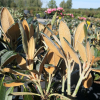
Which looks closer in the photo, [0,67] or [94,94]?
[0,67]

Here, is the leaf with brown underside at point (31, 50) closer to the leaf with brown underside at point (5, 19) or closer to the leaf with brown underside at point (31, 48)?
the leaf with brown underside at point (31, 48)

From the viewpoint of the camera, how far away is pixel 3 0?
26625mm

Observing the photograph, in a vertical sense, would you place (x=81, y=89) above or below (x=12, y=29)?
below

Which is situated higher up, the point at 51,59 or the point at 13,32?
the point at 13,32

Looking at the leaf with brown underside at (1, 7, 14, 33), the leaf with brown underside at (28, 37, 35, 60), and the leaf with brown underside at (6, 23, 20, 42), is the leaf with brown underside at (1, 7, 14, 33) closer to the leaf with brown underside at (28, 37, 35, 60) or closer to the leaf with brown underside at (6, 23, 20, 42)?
the leaf with brown underside at (6, 23, 20, 42)

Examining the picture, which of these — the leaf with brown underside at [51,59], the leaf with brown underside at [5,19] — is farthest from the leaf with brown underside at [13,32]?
the leaf with brown underside at [51,59]

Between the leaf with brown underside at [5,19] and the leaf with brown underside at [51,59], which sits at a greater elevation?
the leaf with brown underside at [5,19]

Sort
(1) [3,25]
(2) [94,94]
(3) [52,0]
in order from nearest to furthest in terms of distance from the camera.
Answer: (1) [3,25]
(2) [94,94]
(3) [52,0]

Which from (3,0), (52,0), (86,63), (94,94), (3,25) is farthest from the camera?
(3,0)

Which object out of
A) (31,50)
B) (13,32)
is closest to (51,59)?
(31,50)

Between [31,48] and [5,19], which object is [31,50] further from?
[5,19]

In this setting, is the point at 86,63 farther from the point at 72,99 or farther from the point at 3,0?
the point at 3,0

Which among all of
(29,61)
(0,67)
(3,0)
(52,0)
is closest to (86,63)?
(29,61)

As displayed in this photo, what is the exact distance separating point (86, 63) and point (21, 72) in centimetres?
30
